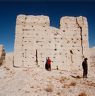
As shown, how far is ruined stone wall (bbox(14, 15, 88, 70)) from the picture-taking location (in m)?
21.2

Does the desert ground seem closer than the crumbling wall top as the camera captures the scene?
Yes

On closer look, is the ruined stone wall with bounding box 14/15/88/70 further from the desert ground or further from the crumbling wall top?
the desert ground

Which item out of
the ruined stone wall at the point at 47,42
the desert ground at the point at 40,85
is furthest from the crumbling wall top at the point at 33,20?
the desert ground at the point at 40,85

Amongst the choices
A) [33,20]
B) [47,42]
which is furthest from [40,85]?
[33,20]

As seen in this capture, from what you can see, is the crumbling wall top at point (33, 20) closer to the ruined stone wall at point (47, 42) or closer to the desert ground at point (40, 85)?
the ruined stone wall at point (47, 42)

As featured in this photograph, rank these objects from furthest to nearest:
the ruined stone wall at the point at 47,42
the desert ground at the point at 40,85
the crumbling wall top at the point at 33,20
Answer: the crumbling wall top at the point at 33,20, the ruined stone wall at the point at 47,42, the desert ground at the point at 40,85

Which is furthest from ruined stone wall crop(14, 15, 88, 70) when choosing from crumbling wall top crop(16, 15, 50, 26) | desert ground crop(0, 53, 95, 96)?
desert ground crop(0, 53, 95, 96)

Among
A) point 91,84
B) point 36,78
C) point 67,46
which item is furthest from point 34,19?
point 91,84

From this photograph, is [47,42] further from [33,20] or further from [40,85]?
[40,85]

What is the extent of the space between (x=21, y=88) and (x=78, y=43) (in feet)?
32.8

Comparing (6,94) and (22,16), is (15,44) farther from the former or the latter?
(6,94)

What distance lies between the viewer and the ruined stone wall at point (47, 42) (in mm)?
21156

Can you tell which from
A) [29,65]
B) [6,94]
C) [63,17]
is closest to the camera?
[6,94]

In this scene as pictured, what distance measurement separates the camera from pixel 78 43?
22188 mm
